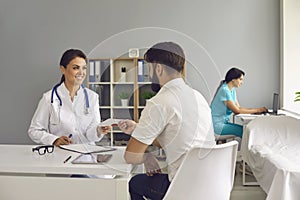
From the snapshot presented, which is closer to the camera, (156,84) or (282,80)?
(156,84)

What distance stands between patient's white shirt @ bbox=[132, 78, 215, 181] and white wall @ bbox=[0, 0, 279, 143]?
3.03m

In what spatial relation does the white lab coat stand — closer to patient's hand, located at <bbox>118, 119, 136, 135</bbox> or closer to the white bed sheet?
patient's hand, located at <bbox>118, 119, 136, 135</bbox>

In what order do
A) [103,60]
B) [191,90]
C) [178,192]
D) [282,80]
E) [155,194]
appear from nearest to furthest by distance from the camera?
[178,192] → [191,90] → [155,194] → [103,60] → [282,80]

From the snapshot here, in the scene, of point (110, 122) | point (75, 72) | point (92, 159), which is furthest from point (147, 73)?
point (75, 72)

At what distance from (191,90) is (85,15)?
3.47 metres

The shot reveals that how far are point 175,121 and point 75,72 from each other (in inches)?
36.2

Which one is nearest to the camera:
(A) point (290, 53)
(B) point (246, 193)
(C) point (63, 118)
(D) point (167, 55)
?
(D) point (167, 55)

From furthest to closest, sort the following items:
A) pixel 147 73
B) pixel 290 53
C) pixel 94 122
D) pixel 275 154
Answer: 1. pixel 290 53
2. pixel 275 154
3. pixel 94 122
4. pixel 147 73

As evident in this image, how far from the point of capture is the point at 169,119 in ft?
4.77

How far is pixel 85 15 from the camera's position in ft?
15.4

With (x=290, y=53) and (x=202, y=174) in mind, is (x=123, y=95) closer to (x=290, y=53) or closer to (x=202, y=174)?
(x=202, y=174)

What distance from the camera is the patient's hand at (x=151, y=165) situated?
1.53m

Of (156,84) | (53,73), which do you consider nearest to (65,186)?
(156,84)

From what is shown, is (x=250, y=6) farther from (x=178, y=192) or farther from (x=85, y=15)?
(x=178, y=192)
